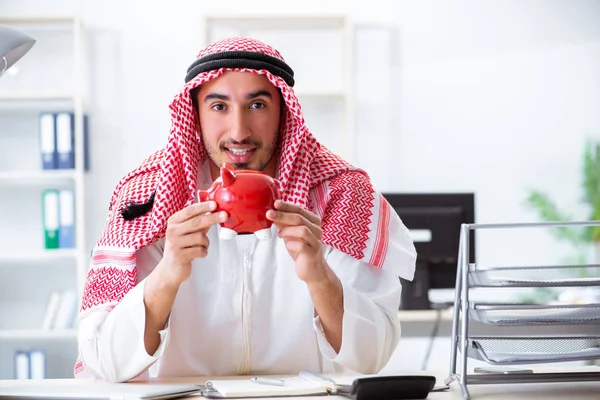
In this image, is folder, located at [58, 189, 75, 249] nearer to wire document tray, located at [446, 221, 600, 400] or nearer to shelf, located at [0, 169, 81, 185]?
shelf, located at [0, 169, 81, 185]

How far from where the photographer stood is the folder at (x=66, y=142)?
468 cm

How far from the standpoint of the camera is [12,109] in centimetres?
495

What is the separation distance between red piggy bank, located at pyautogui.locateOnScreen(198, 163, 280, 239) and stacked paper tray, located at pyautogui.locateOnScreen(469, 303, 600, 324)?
0.42 metres

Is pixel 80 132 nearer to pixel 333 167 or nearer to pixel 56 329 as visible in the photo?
pixel 56 329

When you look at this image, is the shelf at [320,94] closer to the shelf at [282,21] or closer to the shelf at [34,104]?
the shelf at [282,21]

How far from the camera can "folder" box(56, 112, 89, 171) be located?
466 cm

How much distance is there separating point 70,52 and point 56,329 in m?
1.63

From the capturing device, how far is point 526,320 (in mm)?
1469

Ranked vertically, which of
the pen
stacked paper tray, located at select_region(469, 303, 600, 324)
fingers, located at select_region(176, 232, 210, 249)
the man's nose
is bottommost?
the pen

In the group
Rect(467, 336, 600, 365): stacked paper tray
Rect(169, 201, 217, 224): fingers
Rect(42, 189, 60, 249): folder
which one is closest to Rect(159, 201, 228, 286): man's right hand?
Rect(169, 201, 217, 224): fingers

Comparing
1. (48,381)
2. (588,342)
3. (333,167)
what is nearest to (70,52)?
(333,167)

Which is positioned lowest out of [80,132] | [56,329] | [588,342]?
[56,329]

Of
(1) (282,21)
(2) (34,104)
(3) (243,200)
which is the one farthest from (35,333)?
(3) (243,200)

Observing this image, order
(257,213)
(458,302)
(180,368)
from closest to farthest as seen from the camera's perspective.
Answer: (257,213)
(458,302)
(180,368)
